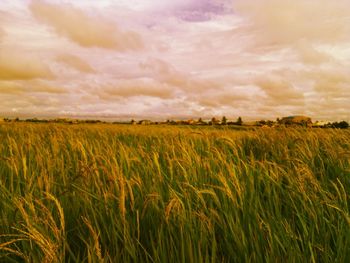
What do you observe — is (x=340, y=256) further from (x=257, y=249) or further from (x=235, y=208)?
(x=235, y=208)

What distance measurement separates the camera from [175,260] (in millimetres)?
1530

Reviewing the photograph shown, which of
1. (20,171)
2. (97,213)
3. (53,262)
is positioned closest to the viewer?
(53,262)

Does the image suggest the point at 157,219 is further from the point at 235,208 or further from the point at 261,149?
the point at 261,149

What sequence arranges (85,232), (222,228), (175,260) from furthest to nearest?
(85,232) < (222,228) < (175,260)

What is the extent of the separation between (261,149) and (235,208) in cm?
368

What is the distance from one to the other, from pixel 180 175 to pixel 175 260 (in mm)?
1282

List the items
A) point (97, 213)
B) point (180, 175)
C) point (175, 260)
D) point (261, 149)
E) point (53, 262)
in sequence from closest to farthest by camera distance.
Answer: point (53, 262), point (175, 260), point (97, 213), point (180, 175), point (261, 149)

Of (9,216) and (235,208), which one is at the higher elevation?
(235,208)

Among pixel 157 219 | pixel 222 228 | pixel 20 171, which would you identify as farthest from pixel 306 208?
pixel 20 171

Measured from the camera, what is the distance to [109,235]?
176 cm

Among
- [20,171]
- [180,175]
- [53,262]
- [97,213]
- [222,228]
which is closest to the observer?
[53,262]

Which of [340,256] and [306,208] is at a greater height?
[306,208]

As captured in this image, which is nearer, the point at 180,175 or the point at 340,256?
the point at 340,256

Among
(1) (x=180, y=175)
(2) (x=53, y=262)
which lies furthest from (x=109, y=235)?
(1) (x=180, y=175)
